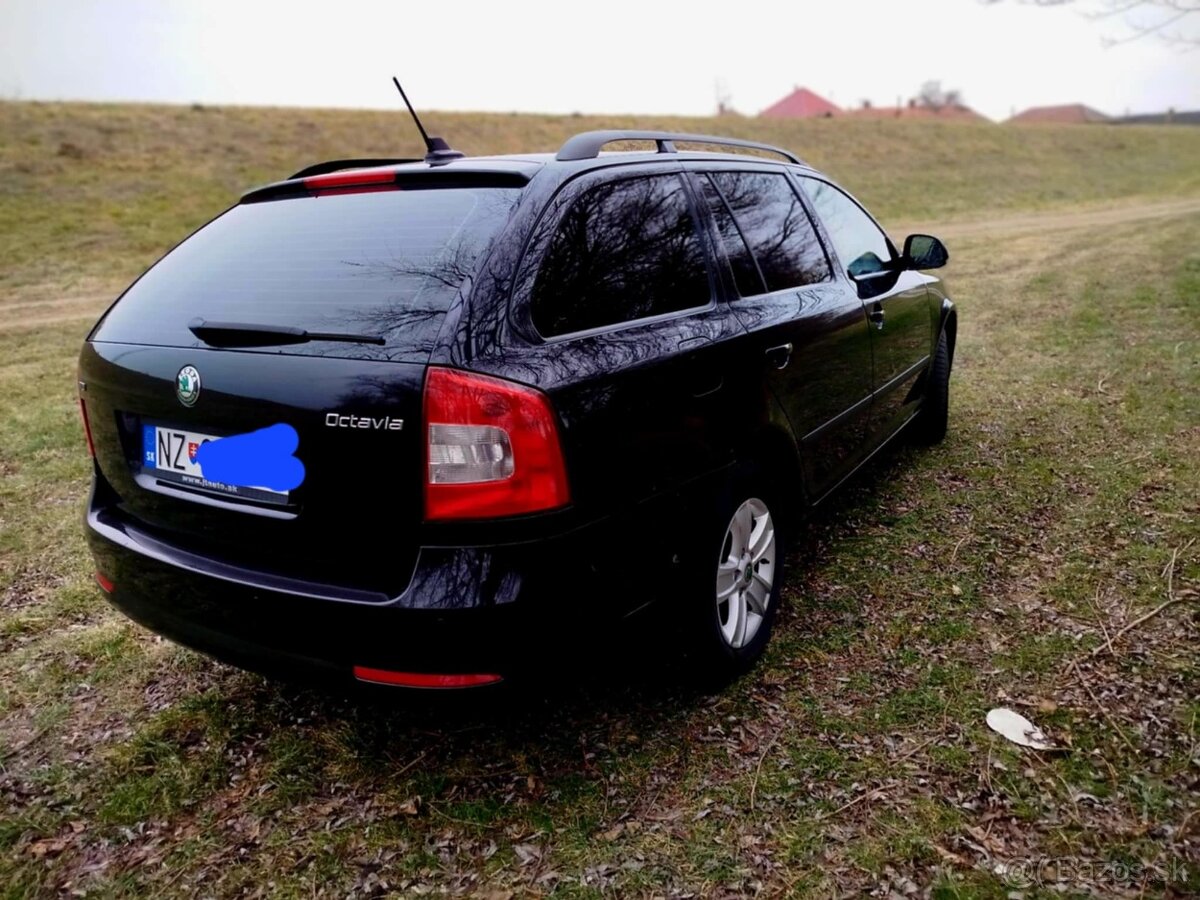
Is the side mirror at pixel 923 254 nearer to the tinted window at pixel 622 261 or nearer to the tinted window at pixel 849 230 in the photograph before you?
the tinted window at pixel 849 230

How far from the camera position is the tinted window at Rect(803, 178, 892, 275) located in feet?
12.6

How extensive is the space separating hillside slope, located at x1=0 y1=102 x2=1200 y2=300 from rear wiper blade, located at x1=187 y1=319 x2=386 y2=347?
41.5ft

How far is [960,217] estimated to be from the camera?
2339 centimetres

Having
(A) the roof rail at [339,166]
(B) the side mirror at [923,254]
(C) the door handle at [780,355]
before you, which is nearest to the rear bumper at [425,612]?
(C) the door handle at [780,355]

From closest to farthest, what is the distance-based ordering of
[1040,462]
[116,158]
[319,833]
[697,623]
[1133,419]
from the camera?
[319,833] < [697,623] < [1040,462] < [1133,419] < [116,158]

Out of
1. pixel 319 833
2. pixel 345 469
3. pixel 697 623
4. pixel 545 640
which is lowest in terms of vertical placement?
pixel 319 833

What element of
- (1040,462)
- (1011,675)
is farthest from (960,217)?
(1011,675)

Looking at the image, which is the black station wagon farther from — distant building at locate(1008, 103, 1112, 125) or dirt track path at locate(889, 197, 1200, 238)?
distant building at locate(1008, 103, 1112, 125)

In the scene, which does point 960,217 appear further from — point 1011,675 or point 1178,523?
point 1011,675

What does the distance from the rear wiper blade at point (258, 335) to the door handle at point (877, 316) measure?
2.45 metres

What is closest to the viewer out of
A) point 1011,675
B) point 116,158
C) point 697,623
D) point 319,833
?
point 319,833

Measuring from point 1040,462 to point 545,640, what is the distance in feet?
12.1

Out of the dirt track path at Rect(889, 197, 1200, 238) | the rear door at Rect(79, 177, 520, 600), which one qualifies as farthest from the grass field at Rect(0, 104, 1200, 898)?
the dirt track path at Rect(889, 197, 1200, 238)

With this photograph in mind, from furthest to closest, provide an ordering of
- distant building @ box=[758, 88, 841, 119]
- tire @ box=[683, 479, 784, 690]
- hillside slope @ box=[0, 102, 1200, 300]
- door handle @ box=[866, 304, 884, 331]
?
distant building @ box=[758, 88, 841, 119]
hillside slope @ box=[0, 102, 1200, 300]
door handle @ box=[866, 304, 884, 331]
tire @ box=[683, 479, 784, 690]
